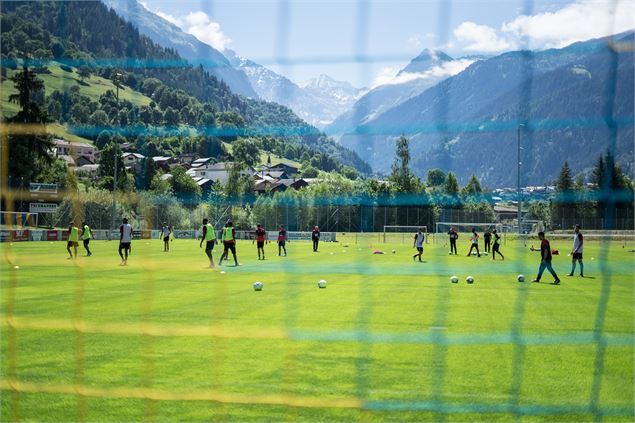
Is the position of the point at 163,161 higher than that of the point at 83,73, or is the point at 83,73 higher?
the point at 83,73

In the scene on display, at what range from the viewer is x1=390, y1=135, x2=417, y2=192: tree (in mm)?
14961

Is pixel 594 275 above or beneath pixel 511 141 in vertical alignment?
beneath

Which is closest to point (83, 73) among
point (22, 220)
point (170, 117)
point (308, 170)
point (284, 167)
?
→ point (170, 117)

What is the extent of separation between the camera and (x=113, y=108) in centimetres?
982

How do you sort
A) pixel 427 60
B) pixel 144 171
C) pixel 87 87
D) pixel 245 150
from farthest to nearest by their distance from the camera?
pixel 144 171 → pixel 245 150 → pixel 87 87 → pixel 427 60

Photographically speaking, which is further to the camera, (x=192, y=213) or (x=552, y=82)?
(x=192, y=213)

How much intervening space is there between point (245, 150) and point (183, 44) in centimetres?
210

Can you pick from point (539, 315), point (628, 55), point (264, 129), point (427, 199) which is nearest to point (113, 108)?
point (264, 129)

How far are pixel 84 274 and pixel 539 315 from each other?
46.6 ft

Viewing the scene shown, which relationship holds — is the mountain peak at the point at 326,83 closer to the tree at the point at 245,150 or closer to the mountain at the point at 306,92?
the mountain at the point at 306,92

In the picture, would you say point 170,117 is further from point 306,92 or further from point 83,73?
point 306,92

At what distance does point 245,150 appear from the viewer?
35.4 ft

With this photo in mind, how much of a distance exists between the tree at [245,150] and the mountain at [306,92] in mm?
1465

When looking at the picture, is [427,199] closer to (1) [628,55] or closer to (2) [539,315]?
(2) [539,315]
